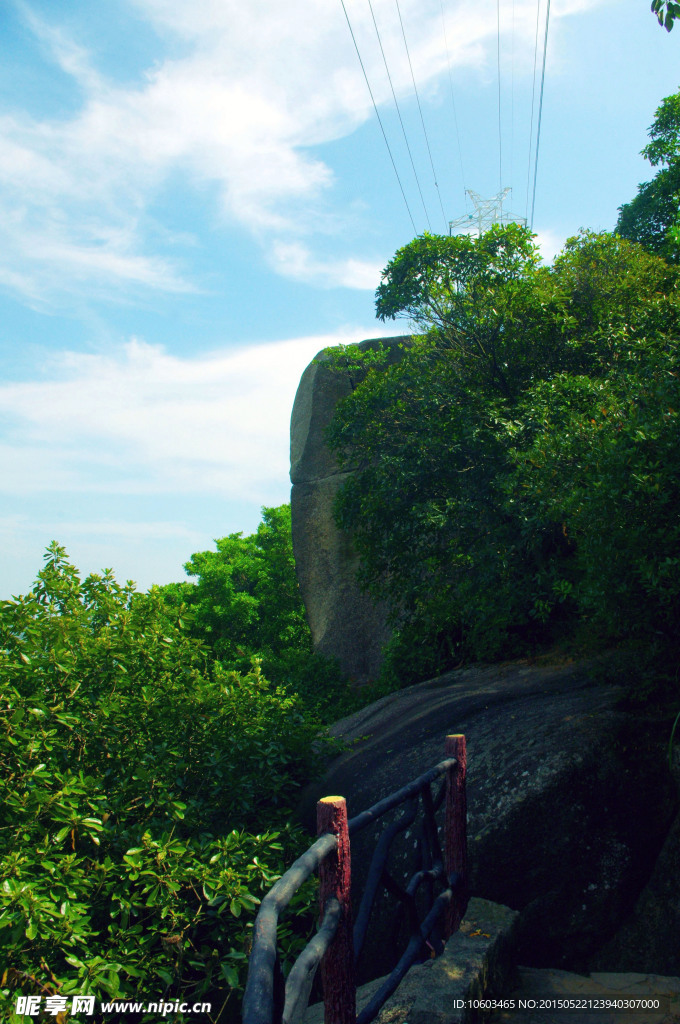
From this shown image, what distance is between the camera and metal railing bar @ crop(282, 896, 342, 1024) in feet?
6.51

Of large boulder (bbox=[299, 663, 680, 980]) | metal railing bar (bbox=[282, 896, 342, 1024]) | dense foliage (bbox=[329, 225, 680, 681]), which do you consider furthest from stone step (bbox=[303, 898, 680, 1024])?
dense foliage (bbox=[329, 225, 680, 681])

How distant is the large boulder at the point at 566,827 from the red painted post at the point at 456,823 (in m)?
0.49

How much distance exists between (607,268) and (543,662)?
5.94 m

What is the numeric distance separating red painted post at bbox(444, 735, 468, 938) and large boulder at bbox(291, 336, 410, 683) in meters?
13.9

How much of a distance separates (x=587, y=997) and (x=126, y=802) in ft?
12.1

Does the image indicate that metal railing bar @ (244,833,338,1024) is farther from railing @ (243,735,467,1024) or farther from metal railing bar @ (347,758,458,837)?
metal railing bar @ (347,758,458,837)

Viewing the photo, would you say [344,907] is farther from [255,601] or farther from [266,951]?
[255,601]

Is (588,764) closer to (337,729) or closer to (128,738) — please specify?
(128,738)

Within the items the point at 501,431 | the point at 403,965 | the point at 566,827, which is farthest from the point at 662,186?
the point at 403,965

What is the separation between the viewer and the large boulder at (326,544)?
18.8 meters

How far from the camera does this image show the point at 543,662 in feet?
30.8

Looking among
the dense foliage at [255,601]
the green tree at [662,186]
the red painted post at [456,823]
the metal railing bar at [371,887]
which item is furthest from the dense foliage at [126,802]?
the green tree at [662,186]

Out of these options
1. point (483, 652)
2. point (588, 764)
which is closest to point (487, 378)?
point (483, 652)

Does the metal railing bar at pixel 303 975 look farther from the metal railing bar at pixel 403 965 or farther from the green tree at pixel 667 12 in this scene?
the green tree at pixel 667 12
